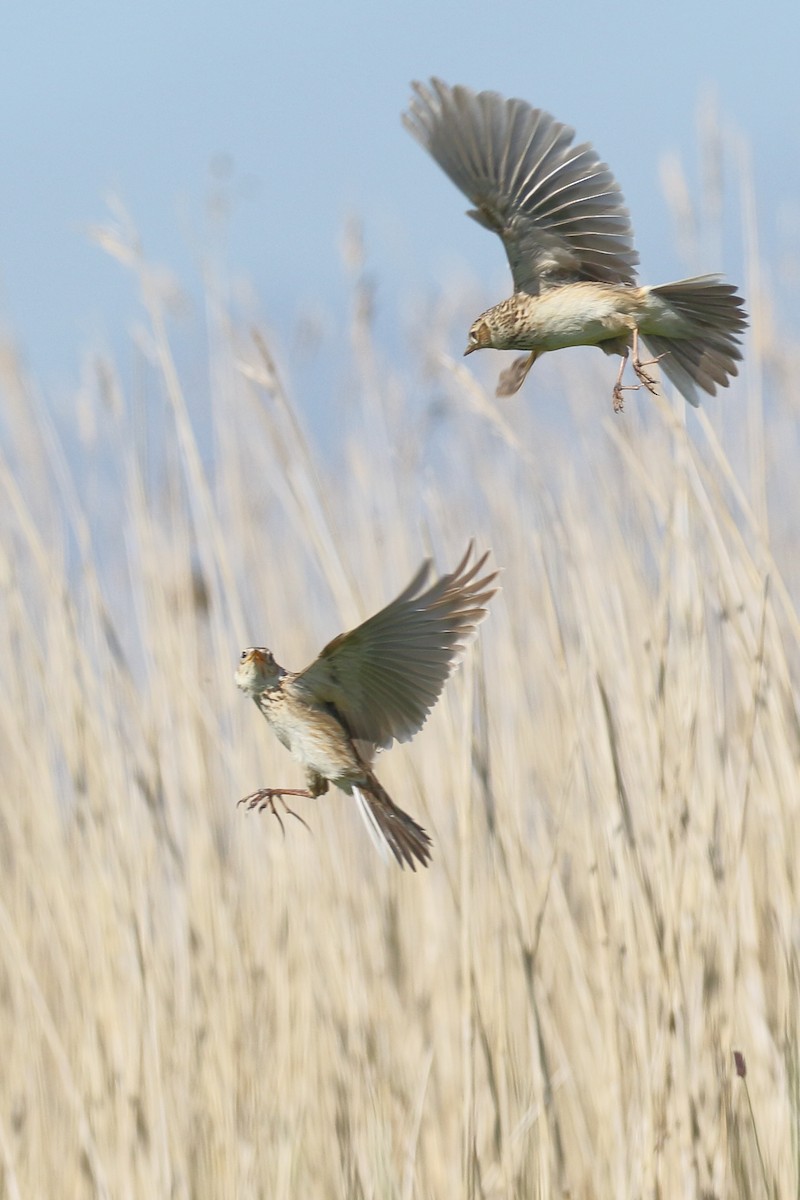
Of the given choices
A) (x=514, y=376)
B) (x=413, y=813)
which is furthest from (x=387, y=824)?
(x=413, y=813)

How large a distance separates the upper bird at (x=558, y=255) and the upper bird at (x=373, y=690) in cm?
12

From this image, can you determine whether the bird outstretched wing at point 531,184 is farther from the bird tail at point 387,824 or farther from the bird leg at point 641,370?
the bird tail at point 387,824

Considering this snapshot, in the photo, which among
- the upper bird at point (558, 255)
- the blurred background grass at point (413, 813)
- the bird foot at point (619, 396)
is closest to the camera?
the bird foot at point (619, 396)

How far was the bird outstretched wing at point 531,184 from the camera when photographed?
0.68 metres

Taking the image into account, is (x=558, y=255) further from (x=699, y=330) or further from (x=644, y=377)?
(x=644, y=377)

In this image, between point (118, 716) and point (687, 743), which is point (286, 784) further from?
point (687, 743)

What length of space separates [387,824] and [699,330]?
30 centimetres

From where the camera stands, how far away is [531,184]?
29.6 inches

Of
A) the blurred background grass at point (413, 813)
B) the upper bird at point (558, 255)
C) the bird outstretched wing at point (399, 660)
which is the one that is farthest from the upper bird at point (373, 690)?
the blurred background grass at point (413, 813)

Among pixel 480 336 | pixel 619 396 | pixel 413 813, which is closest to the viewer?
pixel 619 396

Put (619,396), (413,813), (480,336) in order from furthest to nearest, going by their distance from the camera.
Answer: (413,813) < (480,336) < (619,396)

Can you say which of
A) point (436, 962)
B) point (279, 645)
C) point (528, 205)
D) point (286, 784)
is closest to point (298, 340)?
point (279, 645)

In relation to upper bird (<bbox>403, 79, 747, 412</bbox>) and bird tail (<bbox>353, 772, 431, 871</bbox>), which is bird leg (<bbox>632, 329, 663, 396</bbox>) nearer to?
upper bird (<bbox>403, 79, 747, 412</bbox>)

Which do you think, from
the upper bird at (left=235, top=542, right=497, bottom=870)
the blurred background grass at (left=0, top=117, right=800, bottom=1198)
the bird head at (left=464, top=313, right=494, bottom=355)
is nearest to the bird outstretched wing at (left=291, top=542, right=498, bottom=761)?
the upper bird at (left=235, top=542, right=497, bottom=870)
